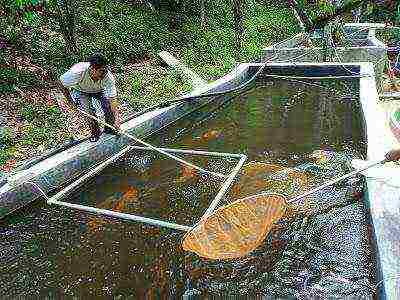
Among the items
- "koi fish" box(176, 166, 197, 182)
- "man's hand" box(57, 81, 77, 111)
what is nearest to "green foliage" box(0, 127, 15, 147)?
"man's hand" box(57, 81, 77, 111)

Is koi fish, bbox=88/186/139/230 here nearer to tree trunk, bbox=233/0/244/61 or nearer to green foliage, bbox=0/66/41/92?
green foliage, bbox=0/66/41/92

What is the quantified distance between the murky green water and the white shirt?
119 cm

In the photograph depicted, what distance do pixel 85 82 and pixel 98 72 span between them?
40 cm

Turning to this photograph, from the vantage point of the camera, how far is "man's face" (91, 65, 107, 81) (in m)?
6.74

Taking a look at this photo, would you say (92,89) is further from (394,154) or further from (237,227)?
(394,154)

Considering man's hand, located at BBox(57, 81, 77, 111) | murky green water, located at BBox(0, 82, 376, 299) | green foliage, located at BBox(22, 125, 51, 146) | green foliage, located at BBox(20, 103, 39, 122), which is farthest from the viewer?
green foliage, located at BBox(20, 103, 39, 122)

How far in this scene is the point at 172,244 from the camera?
5375 millimetres

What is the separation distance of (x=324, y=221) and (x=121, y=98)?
19.6ft

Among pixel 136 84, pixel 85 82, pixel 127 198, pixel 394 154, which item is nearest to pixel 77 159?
pixel 127 198

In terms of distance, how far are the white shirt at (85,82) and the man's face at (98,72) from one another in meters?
0.13

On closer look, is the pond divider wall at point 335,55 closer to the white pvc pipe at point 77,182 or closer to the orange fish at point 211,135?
the orange fish at point 211,135

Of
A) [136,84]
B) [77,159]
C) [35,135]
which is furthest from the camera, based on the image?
[136,84]

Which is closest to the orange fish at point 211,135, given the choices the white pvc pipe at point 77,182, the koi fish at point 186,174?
the koi fish at point 186,174

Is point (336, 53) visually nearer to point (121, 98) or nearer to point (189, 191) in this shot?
point (121, 98)
